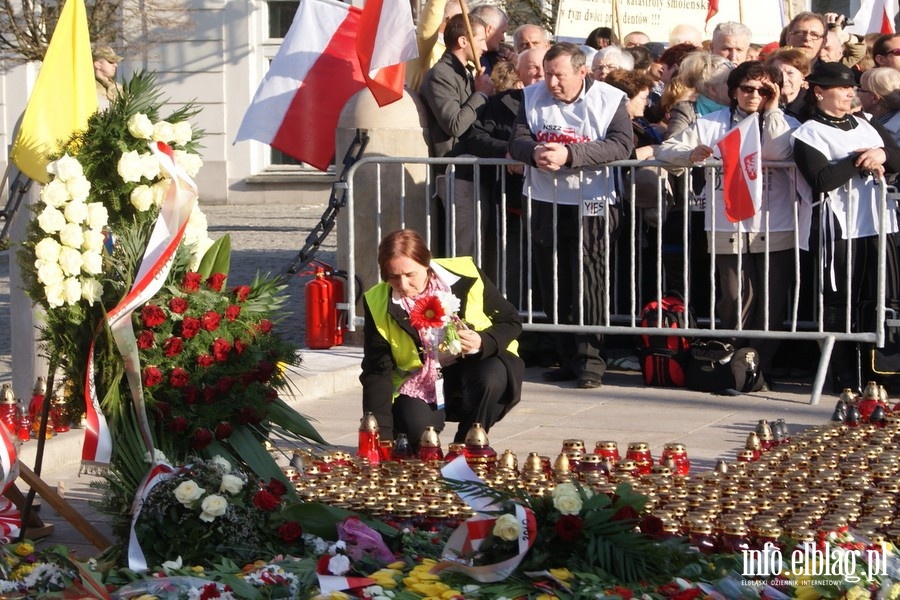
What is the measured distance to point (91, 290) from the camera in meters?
5.43

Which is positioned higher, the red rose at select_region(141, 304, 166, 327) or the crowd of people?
the crowd of people

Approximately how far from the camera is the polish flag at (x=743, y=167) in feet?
27.6

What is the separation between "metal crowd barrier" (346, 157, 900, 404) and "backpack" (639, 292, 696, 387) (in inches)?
4.9

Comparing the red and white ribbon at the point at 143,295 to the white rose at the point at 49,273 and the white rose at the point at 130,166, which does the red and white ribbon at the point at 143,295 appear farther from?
the white rose at the point at 49,273

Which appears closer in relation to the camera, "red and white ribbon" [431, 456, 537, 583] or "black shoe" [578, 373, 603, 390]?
"red and white ribbon" [431, 456, 537, 583]

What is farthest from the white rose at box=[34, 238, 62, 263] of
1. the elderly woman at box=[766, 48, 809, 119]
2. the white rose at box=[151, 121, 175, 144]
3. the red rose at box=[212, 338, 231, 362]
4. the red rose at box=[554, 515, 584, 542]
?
the elderly woman at box=[766, 48, 809, 119]

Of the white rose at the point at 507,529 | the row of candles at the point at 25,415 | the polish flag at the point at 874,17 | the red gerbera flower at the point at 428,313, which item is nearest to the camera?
the white rose at the point at 507,529

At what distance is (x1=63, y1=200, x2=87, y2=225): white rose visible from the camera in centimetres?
535

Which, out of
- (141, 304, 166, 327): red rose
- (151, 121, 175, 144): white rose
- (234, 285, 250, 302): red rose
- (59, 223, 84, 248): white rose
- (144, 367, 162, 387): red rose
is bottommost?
(144, 367, 162, 387): red rose

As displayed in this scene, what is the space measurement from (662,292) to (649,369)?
513 millimetres

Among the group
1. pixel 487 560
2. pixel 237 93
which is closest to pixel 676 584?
pixel 487 560

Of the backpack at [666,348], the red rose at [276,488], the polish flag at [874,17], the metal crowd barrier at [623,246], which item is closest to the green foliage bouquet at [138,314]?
the red rose at [276,488]

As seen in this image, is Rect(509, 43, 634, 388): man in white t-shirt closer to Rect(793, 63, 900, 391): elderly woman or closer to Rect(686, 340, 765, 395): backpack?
Rect(686, 340, 765, 395): backpack

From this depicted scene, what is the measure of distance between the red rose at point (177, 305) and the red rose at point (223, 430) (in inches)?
17.9
